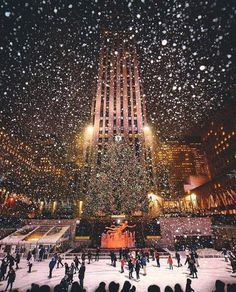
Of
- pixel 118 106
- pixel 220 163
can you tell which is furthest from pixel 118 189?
pixel 220 163

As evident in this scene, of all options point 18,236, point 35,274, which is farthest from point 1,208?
point 35,274

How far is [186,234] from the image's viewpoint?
23.7 meters

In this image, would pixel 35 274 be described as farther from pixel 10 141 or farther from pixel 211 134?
pixel 211 134

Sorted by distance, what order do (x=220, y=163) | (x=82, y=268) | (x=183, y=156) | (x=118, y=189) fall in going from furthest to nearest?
1. (x=183, y=156)
2. (x=220, y=163)
3. (x=118, y=189)
4. (x=82, y=268)

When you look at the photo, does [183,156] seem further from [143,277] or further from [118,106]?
[143,277]

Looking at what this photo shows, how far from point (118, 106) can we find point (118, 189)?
27662 millimetres

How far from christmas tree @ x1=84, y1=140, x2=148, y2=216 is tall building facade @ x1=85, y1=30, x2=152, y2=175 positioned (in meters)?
9.88

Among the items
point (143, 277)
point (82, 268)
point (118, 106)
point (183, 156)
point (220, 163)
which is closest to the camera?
point (82, 268)

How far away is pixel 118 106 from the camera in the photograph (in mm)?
54781

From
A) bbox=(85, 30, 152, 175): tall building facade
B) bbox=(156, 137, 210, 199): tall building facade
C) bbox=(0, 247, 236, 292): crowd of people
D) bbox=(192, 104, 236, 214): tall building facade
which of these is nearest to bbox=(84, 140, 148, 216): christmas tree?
bbox=(85, 30, 152, 175): tall building facade

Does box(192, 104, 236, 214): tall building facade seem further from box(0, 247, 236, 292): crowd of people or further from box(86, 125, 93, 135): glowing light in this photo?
box(86, 125, 93, 135): glowing light

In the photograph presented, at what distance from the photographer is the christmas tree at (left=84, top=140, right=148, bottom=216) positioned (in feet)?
106

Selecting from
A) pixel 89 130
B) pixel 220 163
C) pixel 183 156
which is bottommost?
pixel 220 163

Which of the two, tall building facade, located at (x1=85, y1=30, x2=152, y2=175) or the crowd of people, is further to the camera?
tall building facade, located at (x1=85, y1=30, x2=152, y2=175)
